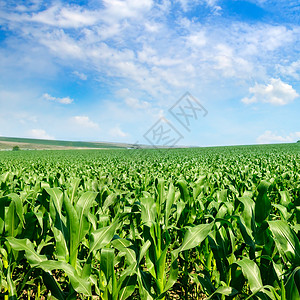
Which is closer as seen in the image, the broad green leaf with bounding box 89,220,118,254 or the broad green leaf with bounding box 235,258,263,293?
the broad green leaf with bounding box 235,258,263,293

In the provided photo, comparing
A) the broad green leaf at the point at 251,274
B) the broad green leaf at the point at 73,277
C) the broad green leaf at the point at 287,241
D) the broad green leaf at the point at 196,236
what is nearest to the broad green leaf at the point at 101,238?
the broad green leaf at the point at 73,277

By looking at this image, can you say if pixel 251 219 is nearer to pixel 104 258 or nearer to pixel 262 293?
pixel 262 293

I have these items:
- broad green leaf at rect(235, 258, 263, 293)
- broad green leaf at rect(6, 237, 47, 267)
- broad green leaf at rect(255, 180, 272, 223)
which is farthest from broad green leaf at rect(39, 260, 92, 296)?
broad green leaf at rect(255, 180, 272, 223)

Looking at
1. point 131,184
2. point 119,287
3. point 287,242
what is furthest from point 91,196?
point 131,184

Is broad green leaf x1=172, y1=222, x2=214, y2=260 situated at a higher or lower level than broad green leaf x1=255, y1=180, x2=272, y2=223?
lower

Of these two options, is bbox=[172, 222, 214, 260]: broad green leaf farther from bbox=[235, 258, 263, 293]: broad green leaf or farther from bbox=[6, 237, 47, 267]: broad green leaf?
bbox=[6, 237, 47, 267]: broad green leaf

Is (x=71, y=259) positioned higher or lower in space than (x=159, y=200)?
lower

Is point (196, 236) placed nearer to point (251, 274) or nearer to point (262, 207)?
point (251, 274)

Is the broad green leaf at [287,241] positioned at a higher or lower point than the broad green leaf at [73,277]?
higher

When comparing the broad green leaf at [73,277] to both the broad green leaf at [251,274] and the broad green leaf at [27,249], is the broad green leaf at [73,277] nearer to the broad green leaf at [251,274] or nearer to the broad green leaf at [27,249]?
the broad green leaf at [27,249]

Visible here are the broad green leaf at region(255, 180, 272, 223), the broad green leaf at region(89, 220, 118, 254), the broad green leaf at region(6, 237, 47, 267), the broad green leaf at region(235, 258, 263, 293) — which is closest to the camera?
the broad green leaf at region(235, 258, 263, 293)

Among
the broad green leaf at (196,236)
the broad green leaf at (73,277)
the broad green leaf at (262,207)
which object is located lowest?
the broad green leaf at (73,277)

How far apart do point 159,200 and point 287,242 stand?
1.70m

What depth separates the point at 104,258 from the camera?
176 centimetres
